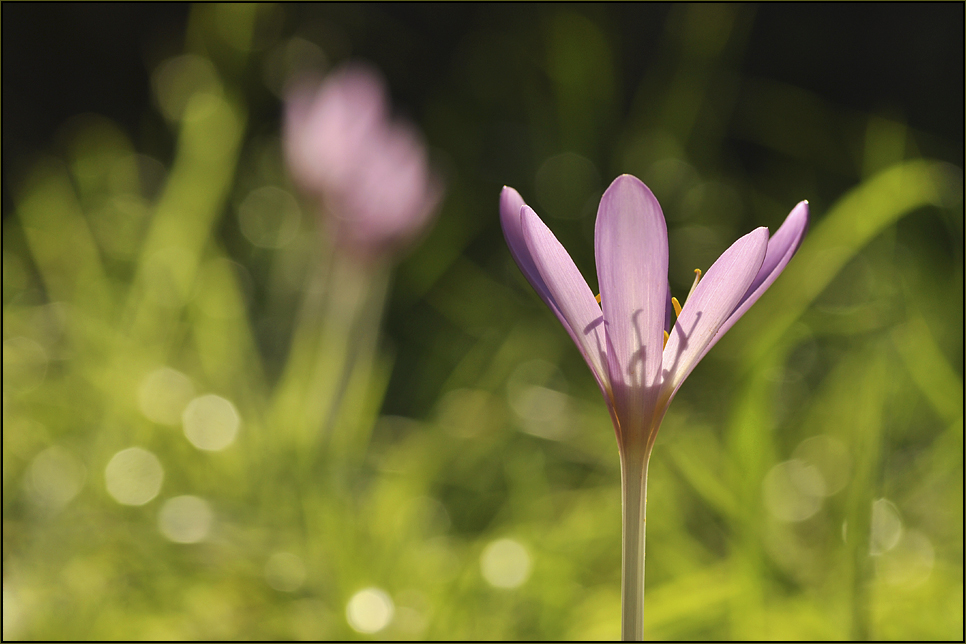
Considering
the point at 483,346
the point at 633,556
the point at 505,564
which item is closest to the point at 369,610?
the point at 505,564

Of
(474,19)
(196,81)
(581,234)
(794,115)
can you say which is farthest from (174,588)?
(474,19)

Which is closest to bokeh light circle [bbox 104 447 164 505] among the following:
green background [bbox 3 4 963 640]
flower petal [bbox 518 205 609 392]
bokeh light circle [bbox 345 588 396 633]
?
green background [bbox 3 4 963 640]

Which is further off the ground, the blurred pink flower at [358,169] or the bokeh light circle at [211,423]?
the blurred pink flower at [358,169]

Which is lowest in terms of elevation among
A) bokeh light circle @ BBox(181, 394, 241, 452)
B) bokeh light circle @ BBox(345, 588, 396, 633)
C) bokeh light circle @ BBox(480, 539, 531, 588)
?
bokeh light circle @ BBox(345, 588, 396, 633)

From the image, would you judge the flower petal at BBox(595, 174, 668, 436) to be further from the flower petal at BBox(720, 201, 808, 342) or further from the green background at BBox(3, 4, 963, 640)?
the green background at BBox(3, 4, 963, 640)

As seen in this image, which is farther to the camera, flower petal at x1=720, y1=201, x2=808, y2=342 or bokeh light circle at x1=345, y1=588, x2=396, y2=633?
bokeh light circle at x1=345, y1=588, x2=396, y2=633

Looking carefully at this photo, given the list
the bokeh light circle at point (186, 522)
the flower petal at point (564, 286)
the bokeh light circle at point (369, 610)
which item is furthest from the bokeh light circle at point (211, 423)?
the flower petal at point (564, 286)

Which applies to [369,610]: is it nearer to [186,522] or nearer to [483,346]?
[186,522]

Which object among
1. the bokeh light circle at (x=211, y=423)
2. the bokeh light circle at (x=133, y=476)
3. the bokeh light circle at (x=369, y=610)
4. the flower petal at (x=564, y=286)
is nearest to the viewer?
the flower petal at (x=564, y=286)

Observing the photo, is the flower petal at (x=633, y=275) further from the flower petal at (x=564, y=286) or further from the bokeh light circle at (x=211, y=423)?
the bokeh light circle at (x=211, y=423)
